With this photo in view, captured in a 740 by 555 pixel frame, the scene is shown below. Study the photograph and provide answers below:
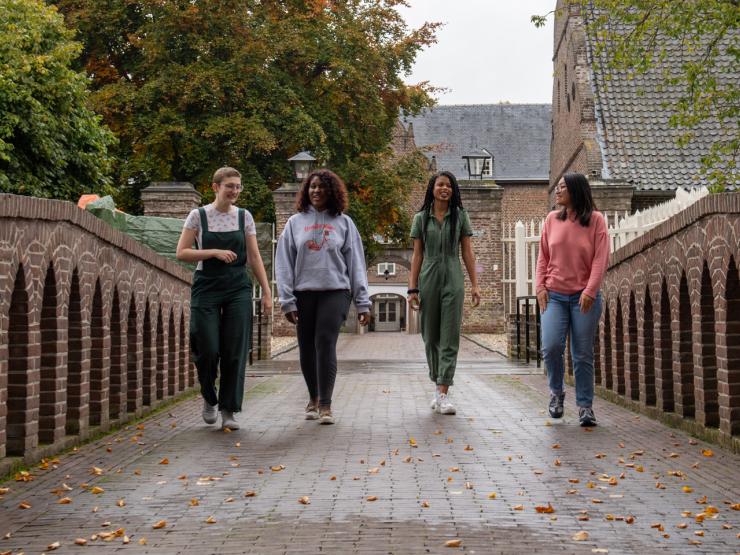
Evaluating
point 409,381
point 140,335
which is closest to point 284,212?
point 409,381

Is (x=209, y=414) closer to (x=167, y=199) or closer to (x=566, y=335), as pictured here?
(x=566, y=335)

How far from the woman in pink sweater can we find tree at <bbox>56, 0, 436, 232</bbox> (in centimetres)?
2049

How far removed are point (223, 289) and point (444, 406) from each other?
6.85ft

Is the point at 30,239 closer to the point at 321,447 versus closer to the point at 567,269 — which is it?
the point at 321,447

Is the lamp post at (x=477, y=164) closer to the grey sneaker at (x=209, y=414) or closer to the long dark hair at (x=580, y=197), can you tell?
the long dark hair at (x=580, y=197)

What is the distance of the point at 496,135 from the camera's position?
184 feet

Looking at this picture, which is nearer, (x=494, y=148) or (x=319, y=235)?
(x=319, y=235)

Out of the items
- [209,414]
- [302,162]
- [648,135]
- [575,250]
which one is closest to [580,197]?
[575,250]

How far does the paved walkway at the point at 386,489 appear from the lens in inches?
163

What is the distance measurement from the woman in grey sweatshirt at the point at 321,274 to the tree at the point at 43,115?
14.4 metres

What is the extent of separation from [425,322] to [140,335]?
2296 millimetres

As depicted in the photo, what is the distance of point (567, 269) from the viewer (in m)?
7.89

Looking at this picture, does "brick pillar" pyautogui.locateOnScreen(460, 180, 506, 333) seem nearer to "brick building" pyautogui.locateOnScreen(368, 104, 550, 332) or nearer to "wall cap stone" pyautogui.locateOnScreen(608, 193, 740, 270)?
"wall cap stone" pyautogui.locateOnScreen(608, 193, 740, 270)

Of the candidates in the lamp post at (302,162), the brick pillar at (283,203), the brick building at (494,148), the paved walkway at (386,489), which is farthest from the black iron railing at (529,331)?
the brick building at (494,148)
